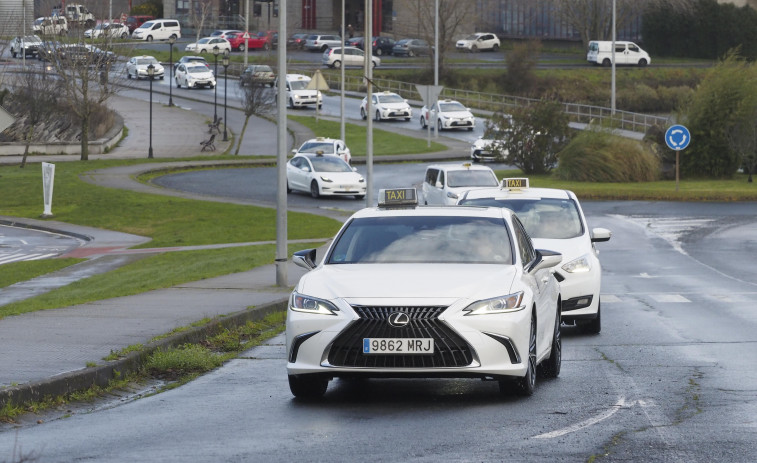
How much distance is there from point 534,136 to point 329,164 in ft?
33.4

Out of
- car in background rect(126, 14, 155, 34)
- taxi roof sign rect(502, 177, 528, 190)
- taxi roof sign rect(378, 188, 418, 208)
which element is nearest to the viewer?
taxi roof sign rect(378, 188, 418, 208)

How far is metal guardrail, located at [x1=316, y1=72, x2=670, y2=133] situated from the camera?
74.6 m

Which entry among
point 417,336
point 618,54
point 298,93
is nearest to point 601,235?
→ point 417,336

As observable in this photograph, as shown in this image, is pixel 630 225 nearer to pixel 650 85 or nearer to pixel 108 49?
pixel 108 49

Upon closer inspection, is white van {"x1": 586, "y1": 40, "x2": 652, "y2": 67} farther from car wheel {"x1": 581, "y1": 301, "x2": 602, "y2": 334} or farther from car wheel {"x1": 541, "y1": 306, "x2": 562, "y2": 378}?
car wheel {"x1": 541, "y1": 306, "x2": 562, "y2": 378}

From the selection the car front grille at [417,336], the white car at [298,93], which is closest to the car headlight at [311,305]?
the car front grille at [417,336]

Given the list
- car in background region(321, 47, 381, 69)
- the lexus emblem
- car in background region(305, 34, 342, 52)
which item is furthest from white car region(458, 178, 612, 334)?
car in background region(305, 34, 342, 52)

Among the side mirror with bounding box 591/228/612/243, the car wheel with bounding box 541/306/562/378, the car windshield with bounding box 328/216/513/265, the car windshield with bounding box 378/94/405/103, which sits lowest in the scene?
the car wheel with bounding box 541/306/562/378

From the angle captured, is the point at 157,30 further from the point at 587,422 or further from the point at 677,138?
the point at 587,422

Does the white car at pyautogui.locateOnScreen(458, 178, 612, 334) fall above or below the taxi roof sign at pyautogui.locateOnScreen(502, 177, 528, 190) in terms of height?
below

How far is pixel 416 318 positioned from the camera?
9.80m

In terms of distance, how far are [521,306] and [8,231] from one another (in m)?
28.7

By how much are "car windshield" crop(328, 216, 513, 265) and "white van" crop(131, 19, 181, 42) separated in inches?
4057

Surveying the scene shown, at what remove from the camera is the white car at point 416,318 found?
979 cm
